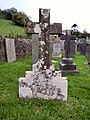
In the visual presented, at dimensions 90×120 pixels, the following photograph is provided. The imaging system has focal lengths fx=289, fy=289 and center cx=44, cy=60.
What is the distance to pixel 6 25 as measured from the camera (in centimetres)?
4156

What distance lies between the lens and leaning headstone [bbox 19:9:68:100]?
241 inches

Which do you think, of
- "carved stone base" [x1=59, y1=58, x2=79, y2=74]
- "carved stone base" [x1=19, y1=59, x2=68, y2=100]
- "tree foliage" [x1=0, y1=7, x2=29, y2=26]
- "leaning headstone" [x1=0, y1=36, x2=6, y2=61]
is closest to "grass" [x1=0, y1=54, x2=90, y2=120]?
"carved stone base" [x1=19, y1=59, x2=68, y2=100]

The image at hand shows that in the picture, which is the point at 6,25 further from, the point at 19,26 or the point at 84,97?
the point at 84,97

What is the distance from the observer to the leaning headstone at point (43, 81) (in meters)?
6.11

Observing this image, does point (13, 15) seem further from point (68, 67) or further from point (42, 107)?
point (42, 107)

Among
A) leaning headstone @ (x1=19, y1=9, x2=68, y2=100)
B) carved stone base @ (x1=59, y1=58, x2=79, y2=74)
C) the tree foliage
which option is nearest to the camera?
leaning headstone @ (x1=19, y1=9, x2=68, y2=100)

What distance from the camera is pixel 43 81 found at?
614 cm

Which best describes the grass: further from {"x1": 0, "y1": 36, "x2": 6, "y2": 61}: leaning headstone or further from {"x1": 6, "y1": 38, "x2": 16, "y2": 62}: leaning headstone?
{"x1": 6, "y1": 38, "x2": 16, "y2": 62}: leaning headstone

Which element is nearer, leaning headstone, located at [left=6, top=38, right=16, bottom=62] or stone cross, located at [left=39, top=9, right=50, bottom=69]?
stone cross, located at [left=39, top=9, right=50, bottom=69]

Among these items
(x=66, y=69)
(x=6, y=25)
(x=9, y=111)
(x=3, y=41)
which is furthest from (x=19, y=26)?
(x=9, y=111)

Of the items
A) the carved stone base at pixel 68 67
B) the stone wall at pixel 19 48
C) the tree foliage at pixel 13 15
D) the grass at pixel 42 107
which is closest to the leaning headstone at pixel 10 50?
the stone wall at pixel 19 48

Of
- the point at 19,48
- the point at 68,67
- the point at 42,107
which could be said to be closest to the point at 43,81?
the point at 42,107

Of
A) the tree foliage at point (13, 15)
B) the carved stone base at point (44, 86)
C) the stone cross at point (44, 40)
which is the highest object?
the tree foliage at point (13, 15)

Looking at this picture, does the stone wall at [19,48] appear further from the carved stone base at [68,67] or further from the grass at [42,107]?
the grass at [42,107]
